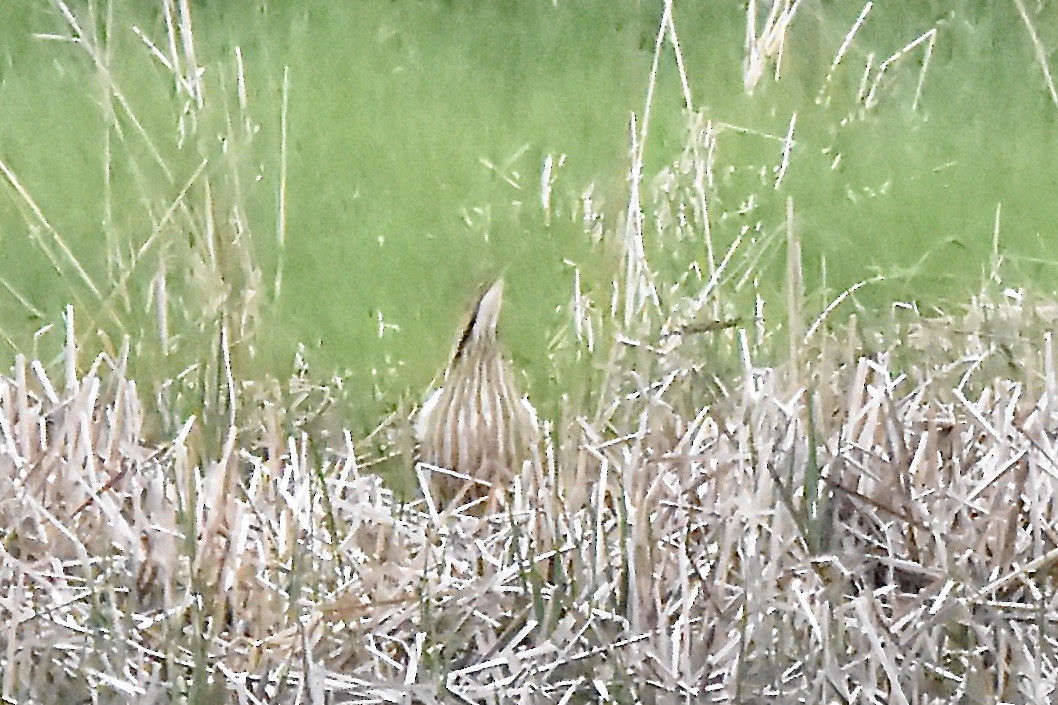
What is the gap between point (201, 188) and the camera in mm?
1117

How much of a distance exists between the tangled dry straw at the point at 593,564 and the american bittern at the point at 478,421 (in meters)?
0.05

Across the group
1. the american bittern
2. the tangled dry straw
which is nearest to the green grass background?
the american bittern

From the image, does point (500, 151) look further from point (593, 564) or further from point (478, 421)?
point (593, 564)

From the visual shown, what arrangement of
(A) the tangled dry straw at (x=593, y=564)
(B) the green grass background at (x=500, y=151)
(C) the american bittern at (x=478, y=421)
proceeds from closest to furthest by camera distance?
(A) the tangled dry straw at (x=593, y=564)
(C) the american bittern at (x=478, y=421)
(B) the green grass background at (x=500, y=151)

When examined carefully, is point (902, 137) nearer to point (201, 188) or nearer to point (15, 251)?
point (201, 188)

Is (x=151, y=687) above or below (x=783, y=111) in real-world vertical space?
below

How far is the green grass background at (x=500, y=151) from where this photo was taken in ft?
4.59

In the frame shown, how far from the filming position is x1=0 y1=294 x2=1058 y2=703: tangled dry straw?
2.47 feet

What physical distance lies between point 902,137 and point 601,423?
83 centimetres

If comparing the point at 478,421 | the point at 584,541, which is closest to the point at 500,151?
the point at 478,421

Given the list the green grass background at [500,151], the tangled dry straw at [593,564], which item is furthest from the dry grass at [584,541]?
the green grass background at [500,151]

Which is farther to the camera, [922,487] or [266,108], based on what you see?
[266,108]

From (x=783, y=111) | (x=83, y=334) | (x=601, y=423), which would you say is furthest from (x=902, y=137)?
(x=83, y=334)

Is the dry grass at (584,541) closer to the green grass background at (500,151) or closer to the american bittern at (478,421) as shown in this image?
the american bittern at (478,421)
